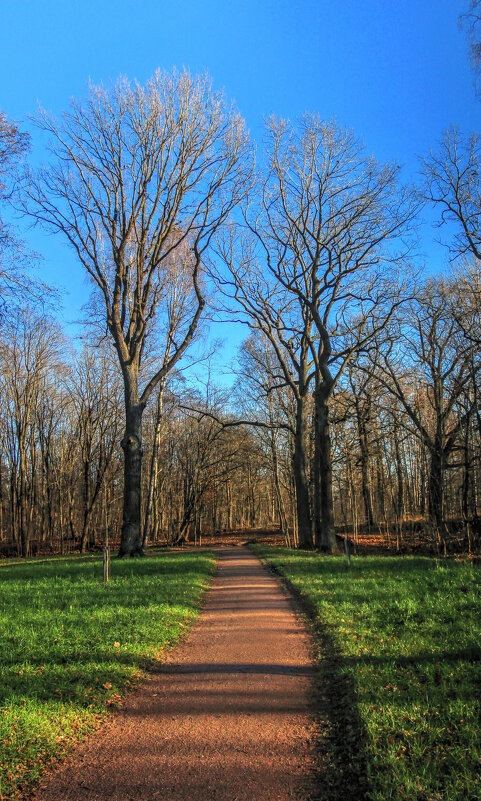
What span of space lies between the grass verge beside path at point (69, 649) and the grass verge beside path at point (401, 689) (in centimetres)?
199

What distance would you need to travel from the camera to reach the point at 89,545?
30.6 m

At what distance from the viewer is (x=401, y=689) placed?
4.29m

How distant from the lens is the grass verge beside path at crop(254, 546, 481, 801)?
119 inches

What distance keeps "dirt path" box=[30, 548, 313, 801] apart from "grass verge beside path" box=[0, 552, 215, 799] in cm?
22

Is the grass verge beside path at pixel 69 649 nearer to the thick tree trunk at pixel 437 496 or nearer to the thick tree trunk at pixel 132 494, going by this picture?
the thick tree trunk at pixel 132 494

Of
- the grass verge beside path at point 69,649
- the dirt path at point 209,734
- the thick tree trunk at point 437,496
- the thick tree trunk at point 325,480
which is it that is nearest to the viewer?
the dirt path at point 209,734

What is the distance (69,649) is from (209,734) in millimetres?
2483

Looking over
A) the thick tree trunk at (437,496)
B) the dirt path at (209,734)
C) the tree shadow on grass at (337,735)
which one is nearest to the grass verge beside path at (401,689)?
the tree shadow on grass at (337,735)

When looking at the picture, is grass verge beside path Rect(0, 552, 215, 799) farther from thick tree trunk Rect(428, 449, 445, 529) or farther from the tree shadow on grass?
thick tree trunk Rect(428, 449, 445, 529)

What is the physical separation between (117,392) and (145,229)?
1405 cm

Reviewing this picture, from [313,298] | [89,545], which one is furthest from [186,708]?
[89,545]

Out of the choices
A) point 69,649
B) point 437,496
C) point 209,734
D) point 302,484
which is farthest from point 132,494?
point 209,734

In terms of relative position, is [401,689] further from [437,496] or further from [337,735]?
[437,496]

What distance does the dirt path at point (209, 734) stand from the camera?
9.93 feet
